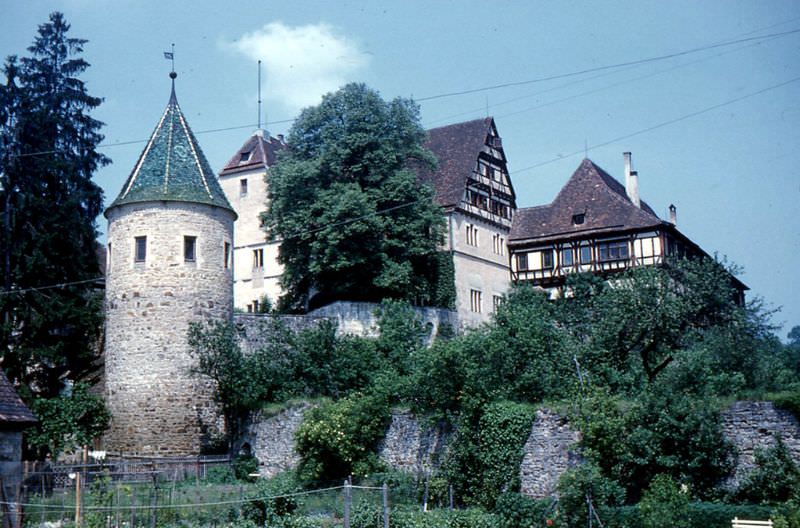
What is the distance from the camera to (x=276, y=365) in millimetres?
30719

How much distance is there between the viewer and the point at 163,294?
30297 millimetres

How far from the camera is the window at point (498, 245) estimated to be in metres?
47.5

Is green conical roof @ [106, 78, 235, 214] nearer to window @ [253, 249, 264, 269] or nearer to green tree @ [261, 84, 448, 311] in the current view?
green tree @ [261, 84, 448, 311]

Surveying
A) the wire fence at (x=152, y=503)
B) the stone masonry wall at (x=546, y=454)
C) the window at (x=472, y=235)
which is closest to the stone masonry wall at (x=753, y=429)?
the stone masonry wall at (x=546, y=454)

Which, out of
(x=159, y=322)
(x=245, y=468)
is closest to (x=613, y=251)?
(x=245, y=468)

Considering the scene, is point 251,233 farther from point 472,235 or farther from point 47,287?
point 47,287

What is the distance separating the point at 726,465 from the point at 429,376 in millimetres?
8028

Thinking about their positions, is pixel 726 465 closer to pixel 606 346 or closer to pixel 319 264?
pixel 606 346

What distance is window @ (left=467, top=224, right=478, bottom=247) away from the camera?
45.3m

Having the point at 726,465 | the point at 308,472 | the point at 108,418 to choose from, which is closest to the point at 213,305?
the point at 108,418

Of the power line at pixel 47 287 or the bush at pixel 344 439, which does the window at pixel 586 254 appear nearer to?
the bush at pixel 344 439

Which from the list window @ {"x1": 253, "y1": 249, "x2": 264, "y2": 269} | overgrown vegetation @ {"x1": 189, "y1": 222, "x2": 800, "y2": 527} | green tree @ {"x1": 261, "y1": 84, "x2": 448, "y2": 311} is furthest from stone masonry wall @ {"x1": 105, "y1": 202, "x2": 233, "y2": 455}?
window @ {"x1": 253, "y1": 249, "x2": 264, "y2": 269}

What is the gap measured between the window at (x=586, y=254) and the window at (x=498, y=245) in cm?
434

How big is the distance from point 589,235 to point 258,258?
17.4 m
